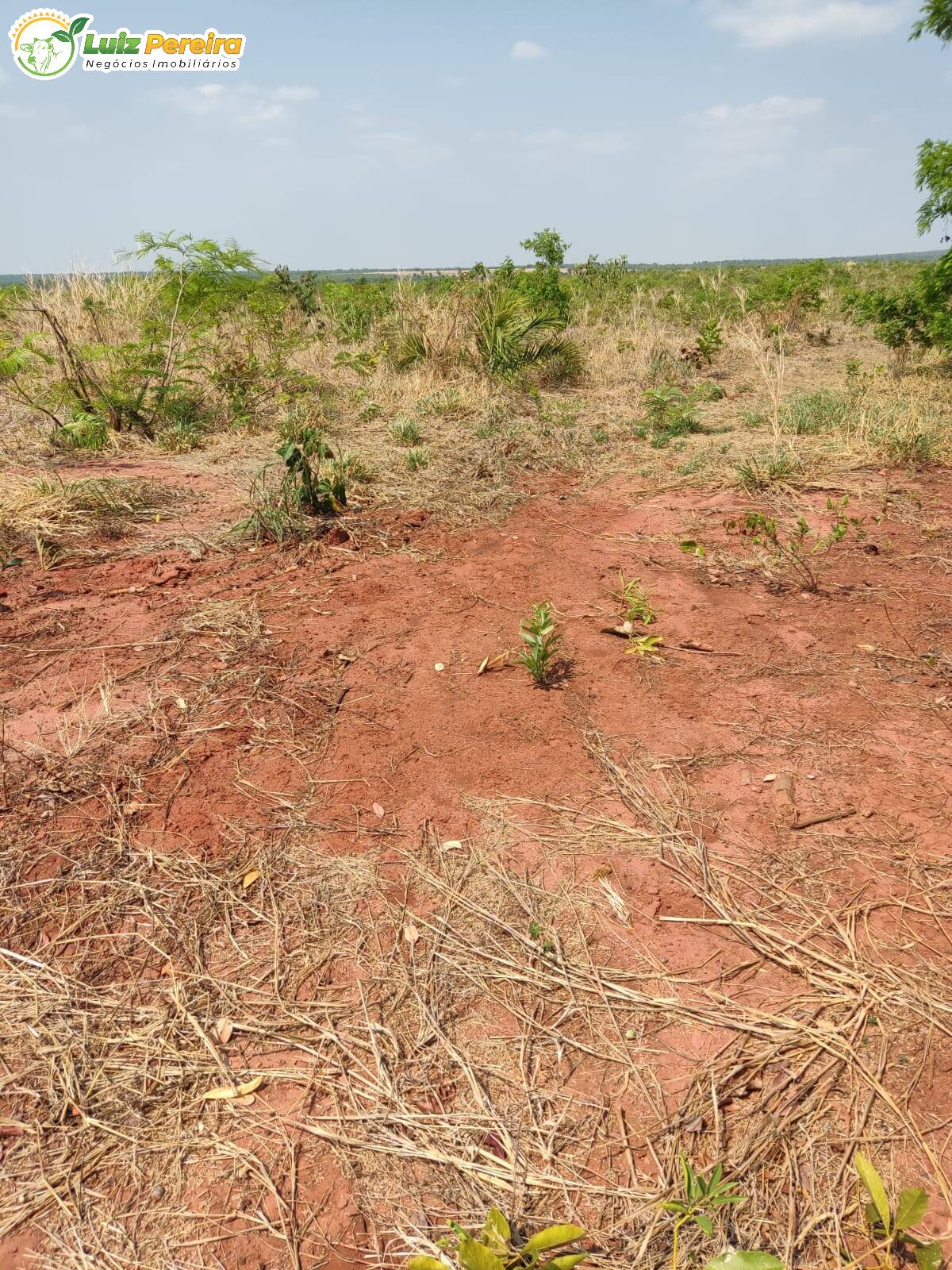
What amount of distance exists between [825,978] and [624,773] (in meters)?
0.82

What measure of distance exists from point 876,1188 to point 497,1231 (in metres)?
0.65

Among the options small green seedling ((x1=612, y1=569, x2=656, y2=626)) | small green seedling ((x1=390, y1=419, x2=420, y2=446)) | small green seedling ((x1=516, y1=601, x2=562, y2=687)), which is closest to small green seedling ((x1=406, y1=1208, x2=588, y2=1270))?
small green seedling ((x1=516, y1=601, x2=562, y2=687))

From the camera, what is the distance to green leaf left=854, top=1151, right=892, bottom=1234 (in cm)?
124

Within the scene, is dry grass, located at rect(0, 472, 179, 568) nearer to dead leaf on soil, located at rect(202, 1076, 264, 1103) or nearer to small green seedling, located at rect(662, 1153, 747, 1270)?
dead leaf on soil, located at rect(202, 1076, 264, 1103)

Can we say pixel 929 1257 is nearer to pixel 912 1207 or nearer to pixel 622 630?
pixel 912 1207

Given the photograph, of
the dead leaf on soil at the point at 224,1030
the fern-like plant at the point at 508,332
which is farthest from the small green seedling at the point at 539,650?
the fern-like plant at the point at 508,332

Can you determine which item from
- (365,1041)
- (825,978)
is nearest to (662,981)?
(825,978)

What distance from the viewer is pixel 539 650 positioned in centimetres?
279

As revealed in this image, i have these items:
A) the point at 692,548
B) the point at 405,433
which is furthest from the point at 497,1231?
the point at 405,433

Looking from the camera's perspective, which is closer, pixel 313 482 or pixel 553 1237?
pixel 553 1237

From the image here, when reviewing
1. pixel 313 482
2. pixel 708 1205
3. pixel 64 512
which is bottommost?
pixel 708 1205

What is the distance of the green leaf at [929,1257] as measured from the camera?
1.18 m

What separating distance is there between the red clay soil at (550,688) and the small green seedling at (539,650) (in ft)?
0.25

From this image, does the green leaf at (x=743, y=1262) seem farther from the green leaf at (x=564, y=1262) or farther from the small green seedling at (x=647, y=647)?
the small green seedling at (x=647, y=647)
